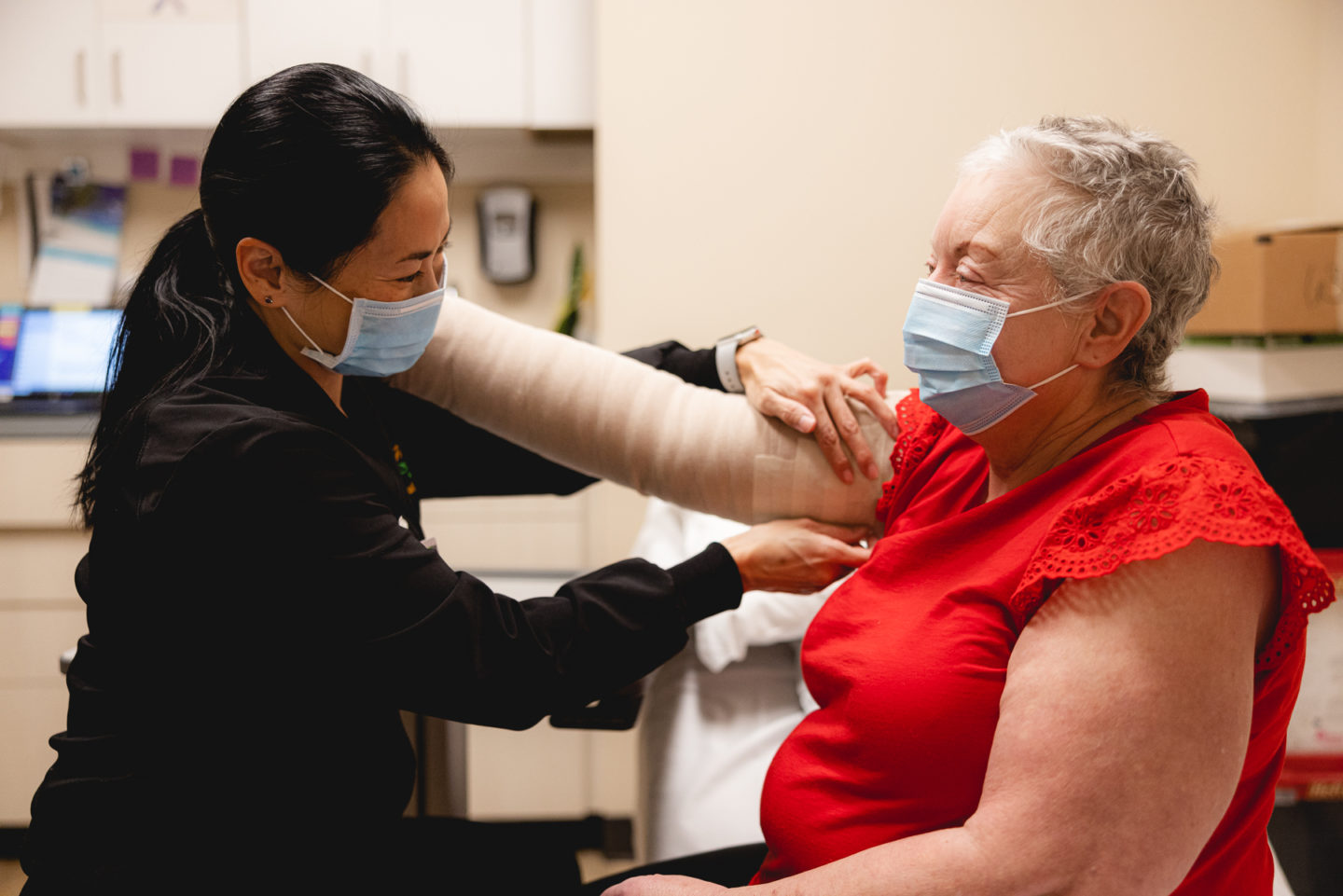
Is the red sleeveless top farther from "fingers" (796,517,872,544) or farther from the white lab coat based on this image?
the white lab coat

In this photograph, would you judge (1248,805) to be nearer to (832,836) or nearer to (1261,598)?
(1261,598)

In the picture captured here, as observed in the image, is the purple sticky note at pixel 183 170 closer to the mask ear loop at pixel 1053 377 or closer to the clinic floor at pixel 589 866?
the clinic floor at pixel 589 866

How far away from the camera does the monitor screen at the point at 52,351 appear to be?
9.39ft

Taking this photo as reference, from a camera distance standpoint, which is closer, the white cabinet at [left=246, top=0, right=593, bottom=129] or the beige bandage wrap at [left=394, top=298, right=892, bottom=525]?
the beige bandage wrap at [left=394, top=298, right=892, bottom=525]

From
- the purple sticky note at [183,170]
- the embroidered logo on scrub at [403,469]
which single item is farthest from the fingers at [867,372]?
the purple sticky note at [183,170]

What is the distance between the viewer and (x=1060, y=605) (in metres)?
0.78

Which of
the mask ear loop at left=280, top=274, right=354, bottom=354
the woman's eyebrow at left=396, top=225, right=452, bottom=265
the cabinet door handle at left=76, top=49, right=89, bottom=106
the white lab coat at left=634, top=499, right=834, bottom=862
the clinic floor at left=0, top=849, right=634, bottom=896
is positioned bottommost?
the clinic floor at left=0, top=849, right=634, bottom=896

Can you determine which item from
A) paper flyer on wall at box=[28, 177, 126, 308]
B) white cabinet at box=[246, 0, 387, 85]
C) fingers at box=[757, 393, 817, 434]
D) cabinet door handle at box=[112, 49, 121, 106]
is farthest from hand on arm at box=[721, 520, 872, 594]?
paper flyer on wall at box=[28, 177, 126, 308]

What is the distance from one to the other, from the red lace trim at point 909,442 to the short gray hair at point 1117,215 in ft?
0.93

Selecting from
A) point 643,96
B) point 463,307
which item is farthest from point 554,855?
point 643,96

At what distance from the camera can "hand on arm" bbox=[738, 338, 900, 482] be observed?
3.80 ft

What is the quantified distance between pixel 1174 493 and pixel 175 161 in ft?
9.87

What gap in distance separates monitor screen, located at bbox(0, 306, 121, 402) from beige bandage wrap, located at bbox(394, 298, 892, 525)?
2.11 meters

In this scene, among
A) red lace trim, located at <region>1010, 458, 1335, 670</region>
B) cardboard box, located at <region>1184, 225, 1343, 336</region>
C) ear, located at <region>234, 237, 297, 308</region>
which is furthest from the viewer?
cardboard box, located at <region>1184, 225, 1343, 336</region>
